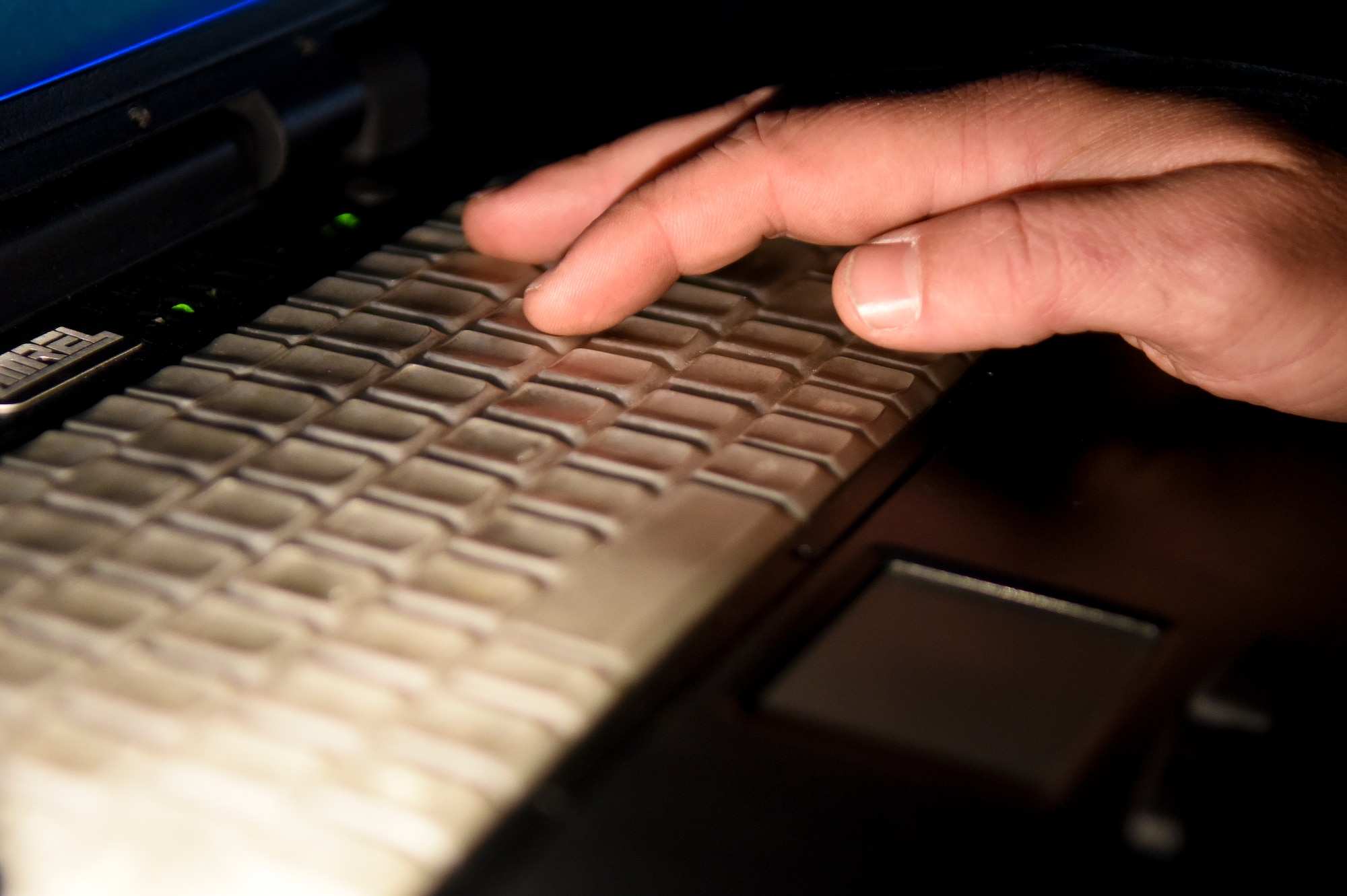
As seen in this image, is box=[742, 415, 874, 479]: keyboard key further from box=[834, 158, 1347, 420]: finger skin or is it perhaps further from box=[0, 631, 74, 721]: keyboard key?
box=[0, 631, 74, 721]: keyboard key

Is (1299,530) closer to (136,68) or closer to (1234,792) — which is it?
(1234,792)

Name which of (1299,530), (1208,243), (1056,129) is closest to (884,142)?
(1056,129)

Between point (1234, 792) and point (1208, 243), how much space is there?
311mm

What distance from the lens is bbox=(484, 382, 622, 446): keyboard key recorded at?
56 centimetres

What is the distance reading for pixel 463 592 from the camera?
457mm

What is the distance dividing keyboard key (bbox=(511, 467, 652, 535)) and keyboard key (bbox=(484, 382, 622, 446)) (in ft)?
0.10

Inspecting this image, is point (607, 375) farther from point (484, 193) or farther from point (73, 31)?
point (73, 31)

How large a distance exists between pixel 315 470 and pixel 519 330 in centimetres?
17

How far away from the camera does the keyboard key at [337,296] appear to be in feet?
2.21

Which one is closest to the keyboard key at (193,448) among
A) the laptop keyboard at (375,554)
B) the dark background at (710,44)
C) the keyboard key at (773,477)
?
the laptop keyboard at (375,554)

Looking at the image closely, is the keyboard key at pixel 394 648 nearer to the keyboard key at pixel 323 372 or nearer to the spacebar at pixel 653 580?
the spacebar at pixel 653 580

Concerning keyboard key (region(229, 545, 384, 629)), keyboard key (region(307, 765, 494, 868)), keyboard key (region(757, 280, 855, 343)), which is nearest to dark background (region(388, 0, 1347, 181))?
keyboard key (region(757, 280, 855, 343))

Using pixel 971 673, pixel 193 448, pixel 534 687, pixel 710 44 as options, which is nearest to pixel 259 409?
pixel 193 448

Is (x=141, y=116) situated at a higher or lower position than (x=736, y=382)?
higher
